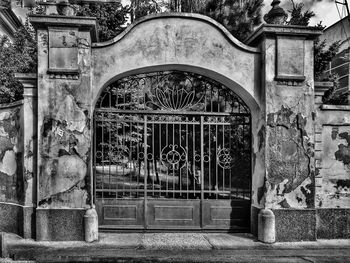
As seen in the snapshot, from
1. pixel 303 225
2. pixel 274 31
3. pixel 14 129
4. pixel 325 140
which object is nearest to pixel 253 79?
pixel 274 31

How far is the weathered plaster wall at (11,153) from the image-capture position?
6.45 m

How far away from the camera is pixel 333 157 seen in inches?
259

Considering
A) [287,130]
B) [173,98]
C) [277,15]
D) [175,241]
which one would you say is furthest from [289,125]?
[175,241]

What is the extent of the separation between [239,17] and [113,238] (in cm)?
723

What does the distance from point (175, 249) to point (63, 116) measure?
3.19 metres

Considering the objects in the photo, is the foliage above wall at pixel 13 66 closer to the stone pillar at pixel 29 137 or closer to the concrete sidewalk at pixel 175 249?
the stone pillar at pixel 29 137

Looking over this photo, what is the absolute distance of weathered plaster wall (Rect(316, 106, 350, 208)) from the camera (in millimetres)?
6531

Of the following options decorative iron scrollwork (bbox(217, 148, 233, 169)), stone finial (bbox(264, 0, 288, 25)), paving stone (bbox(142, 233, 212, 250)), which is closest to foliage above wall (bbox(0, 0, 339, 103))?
stone finial (bbox(264, 0, 288, 25))

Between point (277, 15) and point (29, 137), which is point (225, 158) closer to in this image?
point (277, 15)

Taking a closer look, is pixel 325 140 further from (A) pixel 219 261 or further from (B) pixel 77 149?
(B) pixel 77 149

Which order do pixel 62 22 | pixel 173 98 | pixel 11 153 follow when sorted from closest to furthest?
pixel 62 22 < pixel 11 153 < pixel 173 98

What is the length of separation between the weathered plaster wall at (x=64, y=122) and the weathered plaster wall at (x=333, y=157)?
4595 millimetres

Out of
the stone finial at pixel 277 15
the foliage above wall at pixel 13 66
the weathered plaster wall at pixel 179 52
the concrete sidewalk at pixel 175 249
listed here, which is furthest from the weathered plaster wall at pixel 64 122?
the foliage above wall at pixel 13 66

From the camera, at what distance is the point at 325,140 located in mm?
6582
